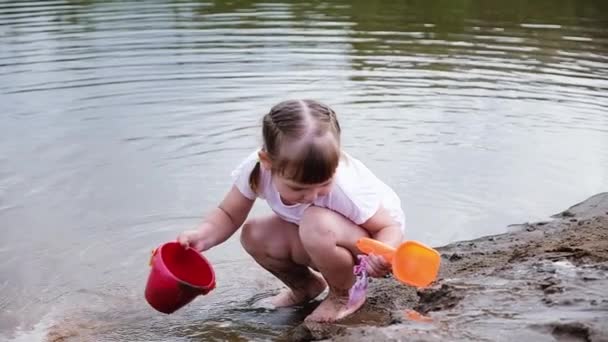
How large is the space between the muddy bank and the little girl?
0.61 feet

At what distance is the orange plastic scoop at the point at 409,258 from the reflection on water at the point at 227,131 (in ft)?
1.69

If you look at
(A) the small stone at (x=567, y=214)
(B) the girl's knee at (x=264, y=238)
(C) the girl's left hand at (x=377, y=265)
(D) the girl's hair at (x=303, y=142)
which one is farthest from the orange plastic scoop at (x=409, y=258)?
(A) the small stone at (x=567, y=214)

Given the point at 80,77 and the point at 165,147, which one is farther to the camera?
the point at 80,77

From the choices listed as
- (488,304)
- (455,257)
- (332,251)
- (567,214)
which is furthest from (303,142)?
(567,214)

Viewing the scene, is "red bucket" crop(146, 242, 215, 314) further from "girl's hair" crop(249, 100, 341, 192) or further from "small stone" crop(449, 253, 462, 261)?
"small stone" crop(449, 253, 462, 261)

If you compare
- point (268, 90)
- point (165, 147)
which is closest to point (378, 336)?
point (165, 147)

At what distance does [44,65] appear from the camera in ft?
28.3

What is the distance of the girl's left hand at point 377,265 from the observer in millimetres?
2695

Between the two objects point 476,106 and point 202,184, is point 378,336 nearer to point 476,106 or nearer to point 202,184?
point 202,184

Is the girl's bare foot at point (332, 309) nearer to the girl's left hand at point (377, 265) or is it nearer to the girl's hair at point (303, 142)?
the girl's left hand at point (377, 265)

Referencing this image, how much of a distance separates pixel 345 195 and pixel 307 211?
138mm

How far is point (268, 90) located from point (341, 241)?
463cm

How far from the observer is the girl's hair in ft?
8.57

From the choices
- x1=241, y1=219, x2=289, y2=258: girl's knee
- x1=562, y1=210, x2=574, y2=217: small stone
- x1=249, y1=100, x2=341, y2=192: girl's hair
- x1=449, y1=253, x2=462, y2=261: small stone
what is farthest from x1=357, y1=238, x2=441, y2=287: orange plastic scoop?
x1=562, y1=210, x2=574, y2=217: small stone
